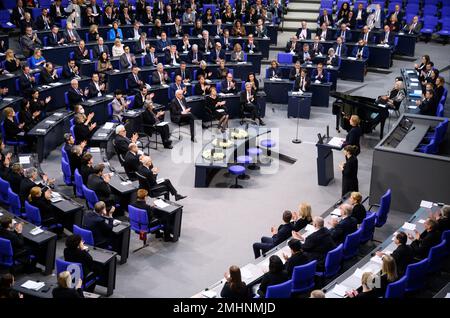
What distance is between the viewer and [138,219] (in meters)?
11.6

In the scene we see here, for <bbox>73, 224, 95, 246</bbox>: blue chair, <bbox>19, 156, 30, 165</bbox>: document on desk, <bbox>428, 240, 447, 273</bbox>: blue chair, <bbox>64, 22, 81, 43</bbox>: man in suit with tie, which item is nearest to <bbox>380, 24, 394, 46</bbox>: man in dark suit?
<bbox>64, 22, 81, 43</bbox>: man in suit with tie

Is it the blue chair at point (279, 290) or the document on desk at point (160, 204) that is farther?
the document on desk at point (160, 204)

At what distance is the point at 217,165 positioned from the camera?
14180 millimetres

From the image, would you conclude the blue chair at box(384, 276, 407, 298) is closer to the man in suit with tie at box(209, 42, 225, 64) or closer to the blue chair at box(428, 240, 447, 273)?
the blue chair at box(428, 240, 447, 273)

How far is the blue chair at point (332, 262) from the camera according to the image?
392 inches

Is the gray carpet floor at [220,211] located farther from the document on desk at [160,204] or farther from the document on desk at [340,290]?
the document on desk at [340,290]

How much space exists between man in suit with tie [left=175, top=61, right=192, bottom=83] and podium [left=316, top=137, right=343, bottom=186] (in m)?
6.35

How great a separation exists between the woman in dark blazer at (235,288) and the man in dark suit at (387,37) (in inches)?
692

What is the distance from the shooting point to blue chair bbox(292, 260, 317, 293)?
9.35 metres

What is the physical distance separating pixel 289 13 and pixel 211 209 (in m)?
17.8

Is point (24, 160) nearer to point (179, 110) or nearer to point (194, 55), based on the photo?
point (179, 110)

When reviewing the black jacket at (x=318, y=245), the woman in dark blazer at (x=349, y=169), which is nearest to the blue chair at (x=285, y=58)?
the woman in dark blazer at (x=349, y=169)

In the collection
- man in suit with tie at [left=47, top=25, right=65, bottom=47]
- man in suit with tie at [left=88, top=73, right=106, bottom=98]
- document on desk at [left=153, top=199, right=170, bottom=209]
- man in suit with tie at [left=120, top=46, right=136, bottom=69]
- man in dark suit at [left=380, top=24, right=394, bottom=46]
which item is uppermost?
man in dark suit at [left=380, top=24, right=394, bottom=46]

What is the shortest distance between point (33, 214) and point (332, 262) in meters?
5.56
